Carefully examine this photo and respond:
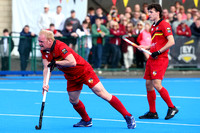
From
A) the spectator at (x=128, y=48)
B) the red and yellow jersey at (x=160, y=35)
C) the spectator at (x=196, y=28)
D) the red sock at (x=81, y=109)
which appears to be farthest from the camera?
the spectator at (x=196, y=28)

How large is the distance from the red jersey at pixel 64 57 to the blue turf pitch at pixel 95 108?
35.3 inches

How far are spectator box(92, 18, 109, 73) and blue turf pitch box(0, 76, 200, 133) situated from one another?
1.35 metres

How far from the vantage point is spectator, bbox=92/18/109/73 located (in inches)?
675

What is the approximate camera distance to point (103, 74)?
1769cm

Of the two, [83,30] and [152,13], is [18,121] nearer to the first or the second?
[152,13]

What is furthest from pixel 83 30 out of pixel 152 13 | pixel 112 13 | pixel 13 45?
pixel 152 13

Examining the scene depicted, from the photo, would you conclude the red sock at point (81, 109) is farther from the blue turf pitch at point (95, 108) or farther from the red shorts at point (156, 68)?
the red shorts at point (156, 68)

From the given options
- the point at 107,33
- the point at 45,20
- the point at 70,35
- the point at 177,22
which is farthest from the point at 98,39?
the point at 177,22

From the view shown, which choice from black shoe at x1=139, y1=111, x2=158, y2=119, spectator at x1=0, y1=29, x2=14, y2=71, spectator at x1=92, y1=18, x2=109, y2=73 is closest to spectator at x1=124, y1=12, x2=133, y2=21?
spectator at x1=92, y1=18, x2=109, y2=73

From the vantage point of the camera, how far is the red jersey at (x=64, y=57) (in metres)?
7.52

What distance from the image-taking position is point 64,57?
7.49m

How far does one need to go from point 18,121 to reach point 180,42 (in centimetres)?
1012

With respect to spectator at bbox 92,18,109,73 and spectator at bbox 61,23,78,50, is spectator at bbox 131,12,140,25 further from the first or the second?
spectator at bbox 61,23,78,50

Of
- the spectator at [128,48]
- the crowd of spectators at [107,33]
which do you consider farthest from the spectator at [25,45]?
the spectator at [128,48]
